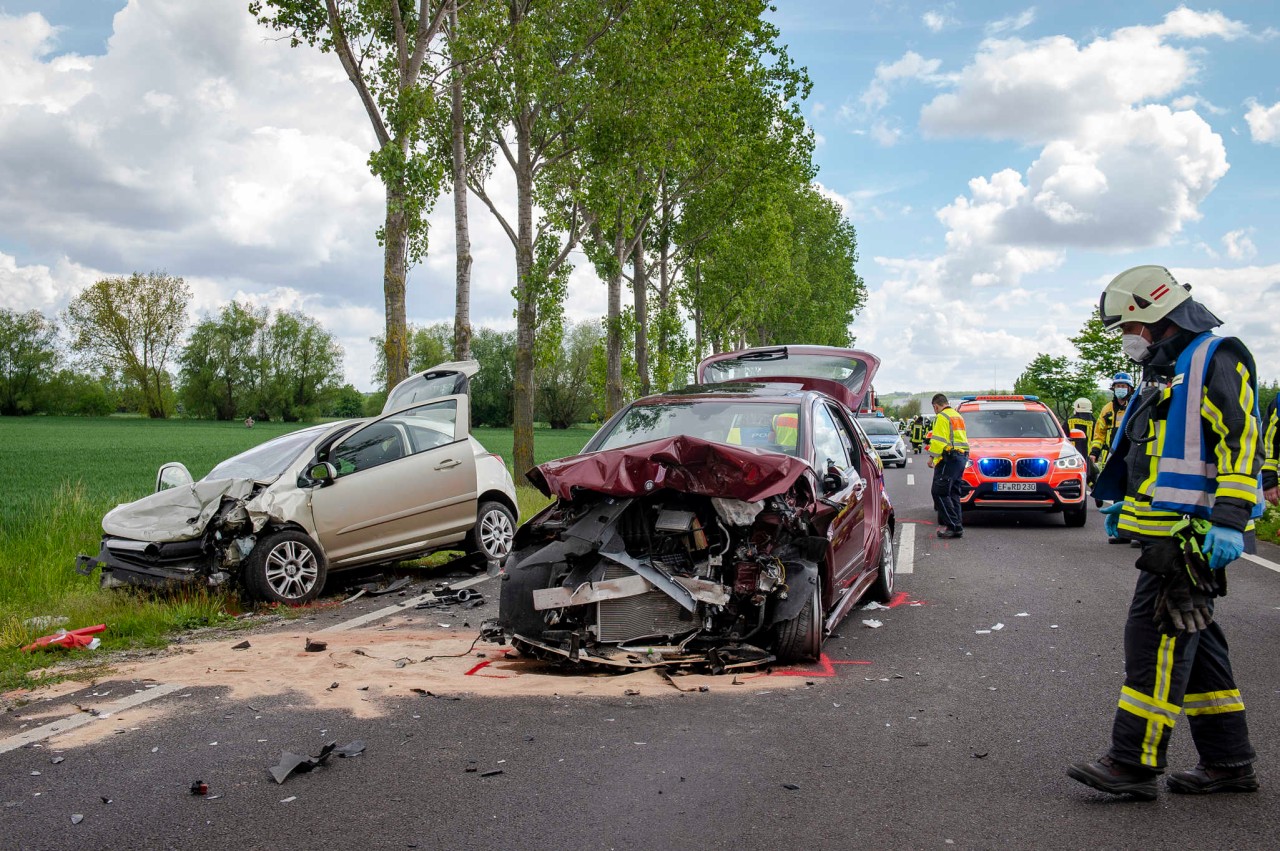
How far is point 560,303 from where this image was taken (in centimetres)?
2034

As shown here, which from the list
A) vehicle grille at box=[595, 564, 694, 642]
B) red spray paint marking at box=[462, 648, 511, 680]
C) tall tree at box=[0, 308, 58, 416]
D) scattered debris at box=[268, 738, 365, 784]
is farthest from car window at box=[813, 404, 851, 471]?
tall tree at box=[0, 308, 58, 416]

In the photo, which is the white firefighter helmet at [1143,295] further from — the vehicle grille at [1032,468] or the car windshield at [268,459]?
the vehicle grille at [1032,468]

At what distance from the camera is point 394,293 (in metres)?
15.5

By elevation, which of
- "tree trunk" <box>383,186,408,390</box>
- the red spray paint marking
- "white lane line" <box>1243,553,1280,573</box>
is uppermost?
"tree trunk" <box>383,186,408,390</box>

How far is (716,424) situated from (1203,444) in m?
3.52

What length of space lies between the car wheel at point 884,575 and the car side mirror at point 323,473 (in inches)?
186

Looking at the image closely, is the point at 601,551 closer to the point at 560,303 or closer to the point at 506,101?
the point at 560,303

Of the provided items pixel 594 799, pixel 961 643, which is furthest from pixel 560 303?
pixel 594 799

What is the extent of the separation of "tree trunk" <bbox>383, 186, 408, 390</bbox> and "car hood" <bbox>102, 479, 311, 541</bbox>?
274 inches

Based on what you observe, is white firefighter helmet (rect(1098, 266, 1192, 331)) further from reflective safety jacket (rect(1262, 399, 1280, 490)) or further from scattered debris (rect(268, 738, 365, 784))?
scattered debris (rect(268, 738, 365, 784))

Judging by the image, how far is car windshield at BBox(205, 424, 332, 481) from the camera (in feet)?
29.2

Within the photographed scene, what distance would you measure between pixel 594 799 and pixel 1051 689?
2865mm

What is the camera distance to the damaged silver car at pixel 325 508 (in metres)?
8.12

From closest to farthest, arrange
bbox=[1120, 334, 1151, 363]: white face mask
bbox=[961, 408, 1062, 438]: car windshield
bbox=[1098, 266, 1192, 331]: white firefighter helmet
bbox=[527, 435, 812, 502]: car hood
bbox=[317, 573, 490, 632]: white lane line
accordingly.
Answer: bbox=[1098, 266, 1192, 331]: white firefighter helmet
bbox=[1120, 334, 1151, 363]: white face mask
bbox=[527, 435, 812, 502]: car hood
bbox=[317, 573, 490, 632]: white lane line
bbox=[961, 408, 1062, 438]: car windshield
